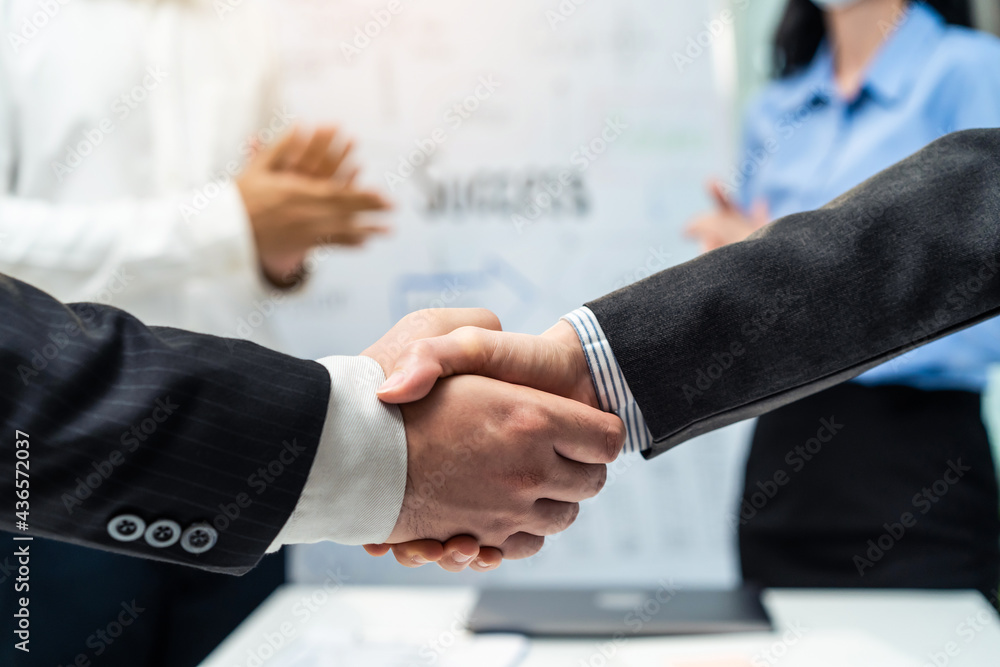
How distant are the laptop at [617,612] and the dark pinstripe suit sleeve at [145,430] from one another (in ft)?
1.57

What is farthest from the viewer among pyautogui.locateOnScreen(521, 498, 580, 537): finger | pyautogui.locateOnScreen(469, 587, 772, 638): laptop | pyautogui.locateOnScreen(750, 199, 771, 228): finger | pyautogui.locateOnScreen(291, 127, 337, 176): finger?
pyautogui.locateOnScreen(750, 199, 771, 228): finger

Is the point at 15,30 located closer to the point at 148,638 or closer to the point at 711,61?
the point at 148,638

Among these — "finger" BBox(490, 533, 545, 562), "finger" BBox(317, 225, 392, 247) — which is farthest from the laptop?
"finger" BBox(317, 225, 392, 247)

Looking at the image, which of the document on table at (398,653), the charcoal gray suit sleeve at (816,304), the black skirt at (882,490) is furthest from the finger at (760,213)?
the document on table at (398,653)

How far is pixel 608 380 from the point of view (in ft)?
2.76

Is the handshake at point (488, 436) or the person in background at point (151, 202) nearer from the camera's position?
the handshake at point (488, 436)

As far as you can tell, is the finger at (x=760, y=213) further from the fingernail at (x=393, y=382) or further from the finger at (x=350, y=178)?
the fingernail at (x=393, y=382)

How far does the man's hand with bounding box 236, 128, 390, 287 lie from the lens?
4.25 ft

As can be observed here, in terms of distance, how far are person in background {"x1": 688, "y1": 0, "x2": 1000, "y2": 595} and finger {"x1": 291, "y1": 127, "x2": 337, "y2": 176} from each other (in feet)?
3.02

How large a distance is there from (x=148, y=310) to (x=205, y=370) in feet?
2.19

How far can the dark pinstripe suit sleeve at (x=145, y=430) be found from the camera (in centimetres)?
63

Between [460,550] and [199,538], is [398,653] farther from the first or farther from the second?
[199,538]

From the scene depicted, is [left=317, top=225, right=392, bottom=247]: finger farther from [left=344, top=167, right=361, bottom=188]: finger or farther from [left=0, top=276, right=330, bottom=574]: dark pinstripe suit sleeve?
[left=0, top=276, right=330, bottom=574]: dark pinstripe suit sleeve

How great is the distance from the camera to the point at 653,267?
2.02 meters
